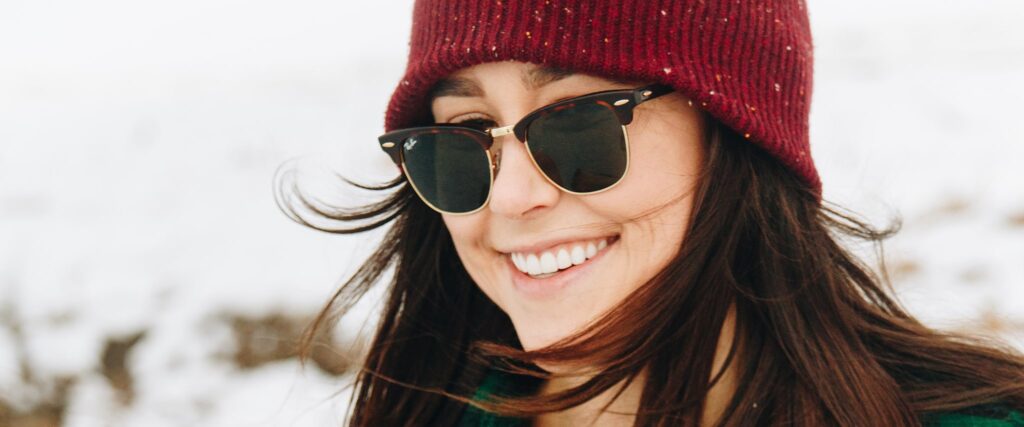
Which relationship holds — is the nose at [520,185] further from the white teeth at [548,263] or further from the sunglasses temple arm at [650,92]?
the sunglasses temple arm at [650,92]

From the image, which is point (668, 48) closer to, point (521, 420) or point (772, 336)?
point (772, 336)

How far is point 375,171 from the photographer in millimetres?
6703

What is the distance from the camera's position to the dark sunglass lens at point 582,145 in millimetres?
1469

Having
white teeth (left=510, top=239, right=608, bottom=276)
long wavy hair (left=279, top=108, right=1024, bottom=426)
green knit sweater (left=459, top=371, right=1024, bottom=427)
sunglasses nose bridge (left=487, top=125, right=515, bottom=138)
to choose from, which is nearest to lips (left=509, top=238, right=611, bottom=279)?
white teeth (left=510, top=239, right=608, bottom=276)

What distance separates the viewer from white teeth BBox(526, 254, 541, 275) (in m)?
1.62

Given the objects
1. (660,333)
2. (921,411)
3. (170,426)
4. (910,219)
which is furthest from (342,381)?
(910,219)

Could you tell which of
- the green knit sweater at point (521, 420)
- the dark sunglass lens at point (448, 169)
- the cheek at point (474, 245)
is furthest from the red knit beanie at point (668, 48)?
the green knit sweater at point (521, 420)

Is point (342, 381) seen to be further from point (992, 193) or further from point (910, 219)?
point (992, 193)

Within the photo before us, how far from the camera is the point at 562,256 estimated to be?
62.3 inches

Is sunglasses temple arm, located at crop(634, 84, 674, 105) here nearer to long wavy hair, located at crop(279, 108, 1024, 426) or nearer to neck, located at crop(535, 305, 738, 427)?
long wavy hair, located at crop(279, 108, 1024, 426)

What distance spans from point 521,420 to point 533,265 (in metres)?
0.46

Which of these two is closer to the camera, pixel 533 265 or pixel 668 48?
pixel 668 48

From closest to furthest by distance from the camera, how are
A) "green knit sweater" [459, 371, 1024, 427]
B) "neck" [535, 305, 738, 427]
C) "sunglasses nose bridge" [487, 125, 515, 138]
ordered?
"green knit sweater" [459, 371, 1024, 427]
"sunglasses nose bridge" [487, 125, 515, 138]
"neck" [535, 305, 738, 427]

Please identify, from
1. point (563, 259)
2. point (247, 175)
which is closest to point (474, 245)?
point (563, 259)
